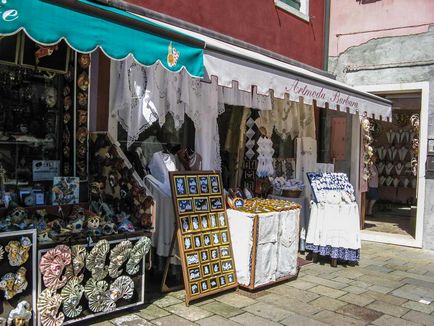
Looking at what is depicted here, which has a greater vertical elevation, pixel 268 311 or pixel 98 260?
pixel 98 260

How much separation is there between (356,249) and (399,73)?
382 cm

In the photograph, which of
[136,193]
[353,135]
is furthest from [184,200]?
[353,135]

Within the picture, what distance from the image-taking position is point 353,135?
30.1ft

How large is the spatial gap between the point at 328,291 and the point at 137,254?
2421 mm

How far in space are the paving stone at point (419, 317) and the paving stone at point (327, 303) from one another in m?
0.64

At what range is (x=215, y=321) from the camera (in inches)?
162

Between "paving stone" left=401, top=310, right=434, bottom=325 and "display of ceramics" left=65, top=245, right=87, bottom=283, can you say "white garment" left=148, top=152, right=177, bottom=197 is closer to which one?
"display of ceramics" left=65, top=245, right=87, bottom=283

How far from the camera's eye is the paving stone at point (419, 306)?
476 centimetres

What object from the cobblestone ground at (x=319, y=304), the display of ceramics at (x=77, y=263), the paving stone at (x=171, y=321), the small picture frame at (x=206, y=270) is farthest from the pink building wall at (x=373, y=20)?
the display of ceramics at (x=77, y=263)

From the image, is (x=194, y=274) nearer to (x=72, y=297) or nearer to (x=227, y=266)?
(x=227, y=266)

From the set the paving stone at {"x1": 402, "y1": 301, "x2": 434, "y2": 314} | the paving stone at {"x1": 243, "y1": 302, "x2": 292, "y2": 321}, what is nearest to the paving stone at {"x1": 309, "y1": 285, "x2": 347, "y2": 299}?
the paving stone at {"x1": 402, "y1": 301, "x2": 434, "y2": 314}

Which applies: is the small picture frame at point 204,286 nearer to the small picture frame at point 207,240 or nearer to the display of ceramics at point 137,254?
the small picture frame at point 207,240

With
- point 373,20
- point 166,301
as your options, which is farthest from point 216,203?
point 373,20

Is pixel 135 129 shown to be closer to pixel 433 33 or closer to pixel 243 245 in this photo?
pixel 243 245
